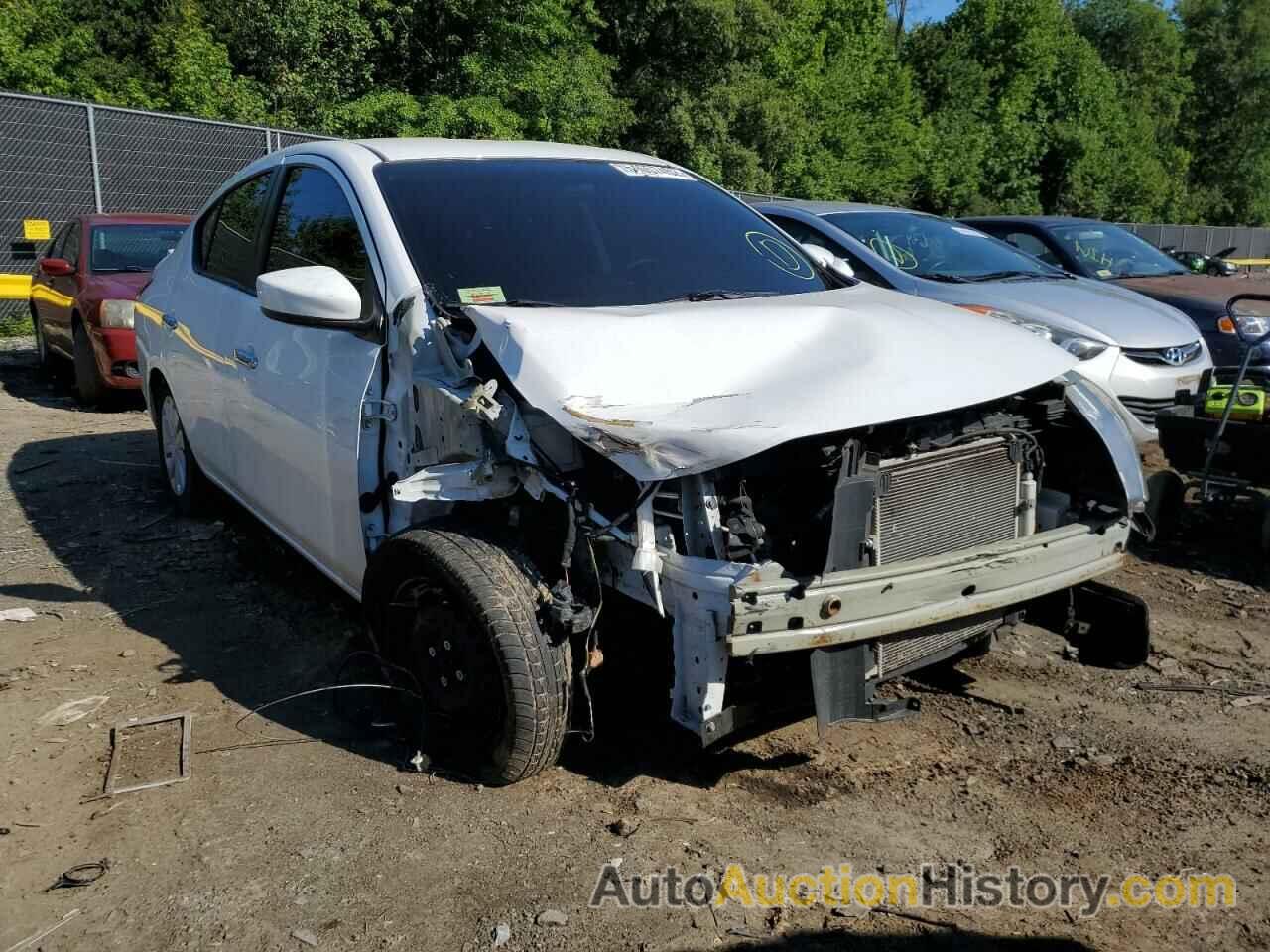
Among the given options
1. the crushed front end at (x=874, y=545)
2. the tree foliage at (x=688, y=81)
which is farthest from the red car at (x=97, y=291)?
the tree foliage at (x=688, y=81)

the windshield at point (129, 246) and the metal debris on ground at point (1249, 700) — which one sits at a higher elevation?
the windshield at point (129, 246)

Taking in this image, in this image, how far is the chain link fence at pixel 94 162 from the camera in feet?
42.4

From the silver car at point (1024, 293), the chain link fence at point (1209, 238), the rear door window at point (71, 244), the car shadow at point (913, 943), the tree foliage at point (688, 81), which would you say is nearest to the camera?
the car shadow at point (913, 943)

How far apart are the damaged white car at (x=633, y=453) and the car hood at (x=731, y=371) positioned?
0.03 ft

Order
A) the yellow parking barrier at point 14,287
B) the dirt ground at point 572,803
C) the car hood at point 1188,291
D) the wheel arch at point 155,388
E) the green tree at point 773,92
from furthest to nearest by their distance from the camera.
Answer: the green tree at point 773,92, the yellow parking barrier at point 14,287, the car hood at point 1188,291, the wheel arch at point 155,388, the dirt ground at point 572,803

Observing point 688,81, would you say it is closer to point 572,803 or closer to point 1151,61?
point 572,803

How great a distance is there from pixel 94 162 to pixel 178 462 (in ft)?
32.3

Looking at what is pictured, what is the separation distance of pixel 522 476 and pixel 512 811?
0.97 metres

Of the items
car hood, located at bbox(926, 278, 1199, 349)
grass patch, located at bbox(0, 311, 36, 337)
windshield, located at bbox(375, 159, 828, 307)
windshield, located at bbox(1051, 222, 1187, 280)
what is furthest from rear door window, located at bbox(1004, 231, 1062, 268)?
grass patch, located at bbox(0, 311, 36, 337)

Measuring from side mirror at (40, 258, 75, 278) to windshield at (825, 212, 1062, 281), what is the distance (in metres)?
6.36

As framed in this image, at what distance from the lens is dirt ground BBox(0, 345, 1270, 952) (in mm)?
2639

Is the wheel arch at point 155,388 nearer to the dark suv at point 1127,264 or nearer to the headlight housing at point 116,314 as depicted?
the headlight housing at point 116,314

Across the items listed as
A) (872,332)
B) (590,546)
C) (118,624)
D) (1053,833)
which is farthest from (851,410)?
(118,624)

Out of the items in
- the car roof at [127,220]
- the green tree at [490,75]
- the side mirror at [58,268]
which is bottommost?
the side mirror at [58,268]
